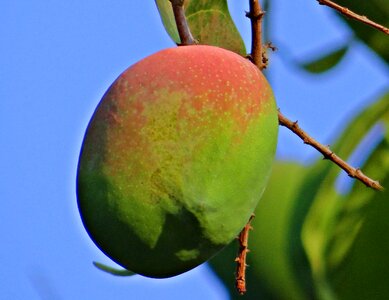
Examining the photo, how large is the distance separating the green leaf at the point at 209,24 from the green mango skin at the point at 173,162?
5.6 inches

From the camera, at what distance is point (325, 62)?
3.92 feet

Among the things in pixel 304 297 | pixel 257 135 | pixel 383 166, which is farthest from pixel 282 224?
pixel 257 135

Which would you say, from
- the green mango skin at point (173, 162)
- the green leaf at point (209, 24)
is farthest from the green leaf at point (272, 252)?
the green mango skin at point (173, 162)

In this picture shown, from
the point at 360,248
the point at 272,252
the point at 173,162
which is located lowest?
the point at 272,252

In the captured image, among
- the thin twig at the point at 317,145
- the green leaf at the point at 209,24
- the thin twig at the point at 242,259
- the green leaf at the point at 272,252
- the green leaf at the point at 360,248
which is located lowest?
the green leaf at the point at 272,252

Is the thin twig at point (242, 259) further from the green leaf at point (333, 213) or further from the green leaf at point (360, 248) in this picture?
the green leaf at point (360, 248)

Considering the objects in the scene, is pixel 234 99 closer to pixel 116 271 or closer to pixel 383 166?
pixel 116 271

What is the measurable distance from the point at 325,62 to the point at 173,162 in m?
0.56

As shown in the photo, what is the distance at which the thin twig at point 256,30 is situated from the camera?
770 mm

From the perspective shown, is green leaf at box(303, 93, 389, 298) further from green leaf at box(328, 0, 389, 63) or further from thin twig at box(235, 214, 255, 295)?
thin twig at box(235, 214, 255, 295)

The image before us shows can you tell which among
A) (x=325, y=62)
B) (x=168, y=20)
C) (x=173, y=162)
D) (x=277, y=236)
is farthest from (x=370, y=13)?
(x=173, y=162)

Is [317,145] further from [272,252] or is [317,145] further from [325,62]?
[272,252]

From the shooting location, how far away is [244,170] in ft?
2.25

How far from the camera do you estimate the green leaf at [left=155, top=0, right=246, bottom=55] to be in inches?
33.8
